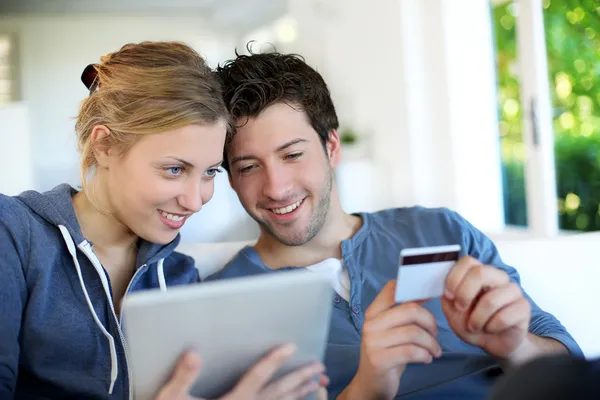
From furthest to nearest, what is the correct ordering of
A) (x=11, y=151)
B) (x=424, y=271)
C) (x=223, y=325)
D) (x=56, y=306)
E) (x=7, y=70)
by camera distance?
(x=7, y=70) → (x=11, y=151) → (x=56, y=306) → (x=424, y=271) → (x=223, y=325)

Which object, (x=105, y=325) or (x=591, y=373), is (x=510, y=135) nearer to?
(x=105, y=325)

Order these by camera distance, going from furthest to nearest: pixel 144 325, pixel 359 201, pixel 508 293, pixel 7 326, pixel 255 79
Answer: pixel 359 201 → pixel 255 79 → pixel 7 326 → pixel 508 293 → pixel 144 325

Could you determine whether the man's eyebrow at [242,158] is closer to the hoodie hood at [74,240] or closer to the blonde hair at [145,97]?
the blonde hair at [145,97]

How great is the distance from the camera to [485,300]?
113 cm

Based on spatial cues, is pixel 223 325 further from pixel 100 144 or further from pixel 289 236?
pixel 289 236

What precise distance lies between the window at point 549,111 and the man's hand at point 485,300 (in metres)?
2.71

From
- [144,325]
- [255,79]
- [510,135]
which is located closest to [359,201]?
[510,135]

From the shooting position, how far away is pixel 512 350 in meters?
1.23

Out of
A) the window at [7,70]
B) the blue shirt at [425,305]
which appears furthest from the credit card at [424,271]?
the window at [7,70]

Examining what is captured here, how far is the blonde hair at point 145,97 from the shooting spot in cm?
142

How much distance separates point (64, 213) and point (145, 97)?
A: 11.3 inches

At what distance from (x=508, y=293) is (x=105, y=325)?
80 cm

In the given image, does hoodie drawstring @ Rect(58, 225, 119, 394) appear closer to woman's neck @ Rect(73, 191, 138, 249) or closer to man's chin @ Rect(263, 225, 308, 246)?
woman's neck @ Rect(73, 191, 138, 249)

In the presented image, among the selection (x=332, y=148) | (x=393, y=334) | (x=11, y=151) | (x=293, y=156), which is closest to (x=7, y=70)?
(x=11, y=151)
